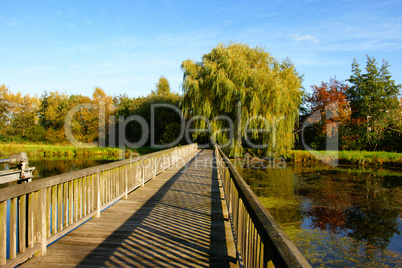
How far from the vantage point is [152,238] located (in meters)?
3.76

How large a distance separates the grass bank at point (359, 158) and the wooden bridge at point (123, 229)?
19.1 meters

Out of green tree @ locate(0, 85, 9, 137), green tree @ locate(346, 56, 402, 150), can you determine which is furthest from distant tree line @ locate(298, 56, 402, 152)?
green tree @ locate(0, 85, 9, 137)

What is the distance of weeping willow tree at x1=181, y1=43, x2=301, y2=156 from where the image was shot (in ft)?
→ 64.0

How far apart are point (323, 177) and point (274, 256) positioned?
15.8 m

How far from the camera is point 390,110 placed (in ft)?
87.2

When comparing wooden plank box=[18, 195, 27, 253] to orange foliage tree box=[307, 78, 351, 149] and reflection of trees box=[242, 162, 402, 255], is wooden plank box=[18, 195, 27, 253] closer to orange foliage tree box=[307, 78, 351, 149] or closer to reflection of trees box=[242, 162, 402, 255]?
reflection of trees box=[242, 162, 402, 255]

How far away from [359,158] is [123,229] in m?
23.0

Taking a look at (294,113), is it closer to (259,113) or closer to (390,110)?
(259,113)

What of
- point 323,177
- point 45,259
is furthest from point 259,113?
point 45,259

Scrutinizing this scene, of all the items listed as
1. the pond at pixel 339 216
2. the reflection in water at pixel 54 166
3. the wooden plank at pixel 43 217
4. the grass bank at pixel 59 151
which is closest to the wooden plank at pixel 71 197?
the wooden plank at pixel 43 217

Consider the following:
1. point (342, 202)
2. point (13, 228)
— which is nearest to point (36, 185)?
point (13, 228)

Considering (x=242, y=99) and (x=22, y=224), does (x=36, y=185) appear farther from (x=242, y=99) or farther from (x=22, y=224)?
(x=242, y=99)

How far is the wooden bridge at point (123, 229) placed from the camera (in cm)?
227

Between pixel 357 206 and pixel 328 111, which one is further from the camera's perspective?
pixel 328 111
